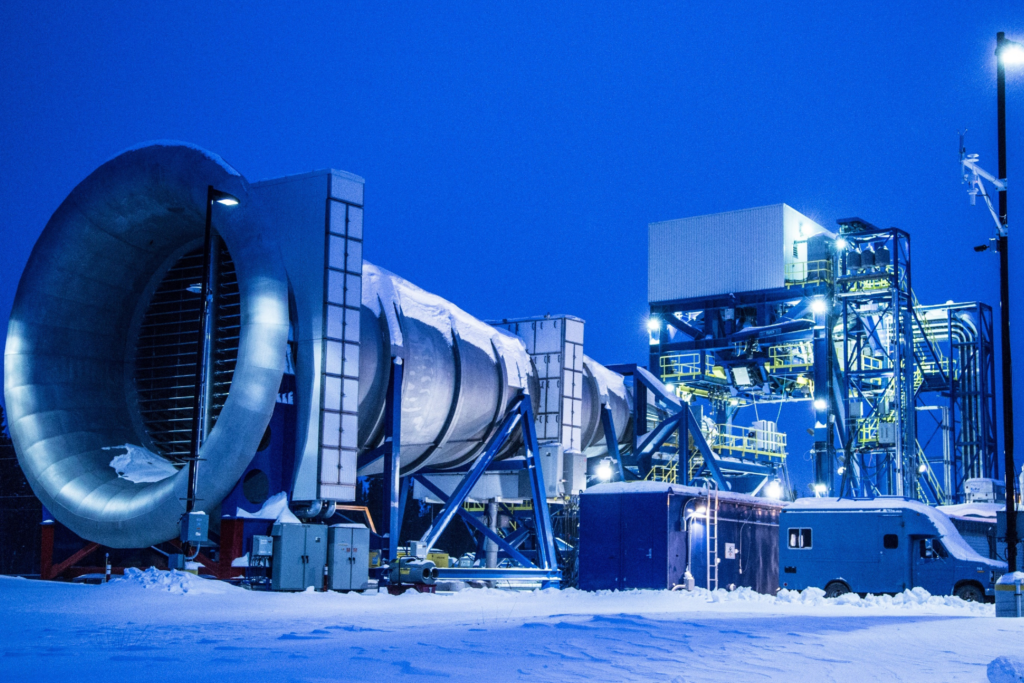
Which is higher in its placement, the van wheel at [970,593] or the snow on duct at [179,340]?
the snow on duct at [179,340]

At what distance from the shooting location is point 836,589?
26656mm

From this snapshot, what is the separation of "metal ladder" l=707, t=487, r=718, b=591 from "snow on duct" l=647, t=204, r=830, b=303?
2029 centimetres

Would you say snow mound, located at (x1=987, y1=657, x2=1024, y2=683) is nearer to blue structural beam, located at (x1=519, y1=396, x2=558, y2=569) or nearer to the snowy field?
the snowy field

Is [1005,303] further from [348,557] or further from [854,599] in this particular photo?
[348,557]

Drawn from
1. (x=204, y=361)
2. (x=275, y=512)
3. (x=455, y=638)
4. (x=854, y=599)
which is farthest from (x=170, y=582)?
(x=854, y=599)

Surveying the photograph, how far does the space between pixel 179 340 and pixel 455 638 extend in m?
14.4

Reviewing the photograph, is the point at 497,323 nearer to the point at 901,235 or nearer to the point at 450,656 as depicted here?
the point at 901,235

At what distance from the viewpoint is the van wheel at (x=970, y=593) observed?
2548cm

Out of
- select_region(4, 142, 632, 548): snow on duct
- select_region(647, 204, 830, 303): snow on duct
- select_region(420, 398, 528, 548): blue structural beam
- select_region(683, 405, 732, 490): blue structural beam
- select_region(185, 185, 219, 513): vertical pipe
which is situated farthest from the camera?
select_region(647, 204, 830, 303): snow on duct

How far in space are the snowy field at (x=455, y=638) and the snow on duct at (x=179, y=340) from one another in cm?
255

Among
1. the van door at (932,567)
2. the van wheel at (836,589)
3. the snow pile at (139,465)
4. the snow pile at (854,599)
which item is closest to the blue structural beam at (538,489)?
the snow pile at (854,599)

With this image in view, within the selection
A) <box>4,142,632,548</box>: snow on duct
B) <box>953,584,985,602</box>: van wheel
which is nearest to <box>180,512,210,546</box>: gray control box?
<box>4,142,632,548</box>: snow on duct

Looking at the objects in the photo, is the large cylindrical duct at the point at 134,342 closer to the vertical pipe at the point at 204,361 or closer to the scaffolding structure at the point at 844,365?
the vertical pipe at the point at 204,361

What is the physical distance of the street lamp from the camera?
21.5 m
